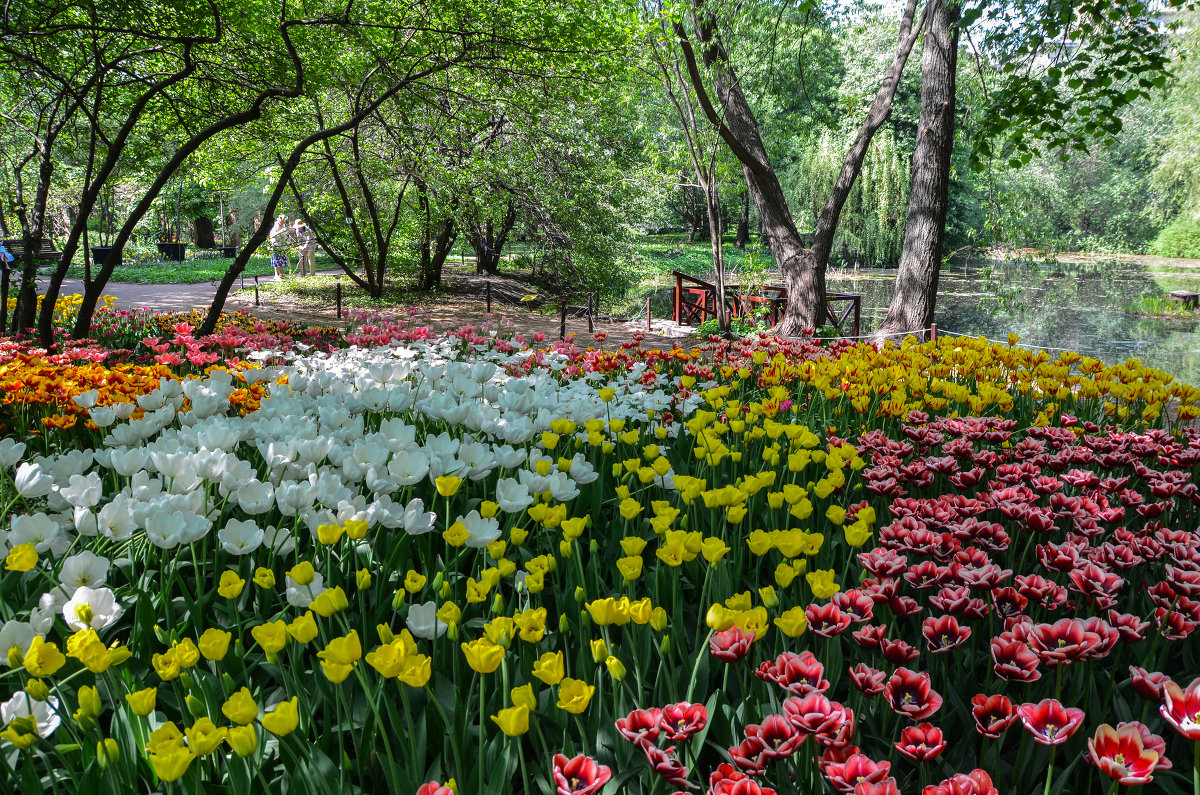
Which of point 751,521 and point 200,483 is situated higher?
point 200,483

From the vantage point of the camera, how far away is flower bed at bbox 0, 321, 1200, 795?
1.01m

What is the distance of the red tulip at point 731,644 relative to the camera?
42.3 inches

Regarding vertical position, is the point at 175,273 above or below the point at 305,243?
below

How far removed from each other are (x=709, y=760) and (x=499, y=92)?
10.8 m

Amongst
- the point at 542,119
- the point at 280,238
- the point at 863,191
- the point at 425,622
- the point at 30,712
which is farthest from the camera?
the point at 863,191

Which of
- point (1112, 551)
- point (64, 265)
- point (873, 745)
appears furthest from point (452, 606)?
point (64, 265)

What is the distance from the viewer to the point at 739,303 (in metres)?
10.9

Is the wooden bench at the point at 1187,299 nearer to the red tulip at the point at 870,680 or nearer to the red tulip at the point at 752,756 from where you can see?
the red tulip at the point at 870,680

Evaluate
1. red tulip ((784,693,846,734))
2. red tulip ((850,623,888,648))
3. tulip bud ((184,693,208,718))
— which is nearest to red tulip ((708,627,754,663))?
red tulip ((784,693,846,734))

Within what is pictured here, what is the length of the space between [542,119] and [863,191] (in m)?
8.98

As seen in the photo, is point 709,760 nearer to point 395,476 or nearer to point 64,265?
point 395,476

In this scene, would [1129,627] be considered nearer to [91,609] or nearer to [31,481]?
[91,609]

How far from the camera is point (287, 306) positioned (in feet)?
42.4

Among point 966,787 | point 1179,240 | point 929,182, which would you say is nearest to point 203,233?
point 929,182
